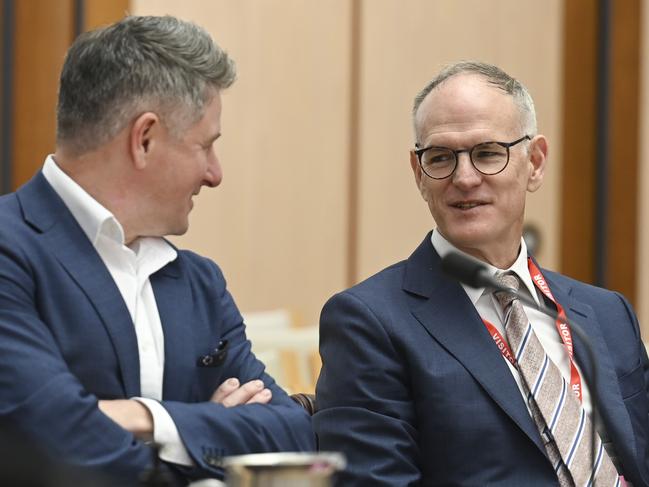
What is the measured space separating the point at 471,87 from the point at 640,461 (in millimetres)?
925

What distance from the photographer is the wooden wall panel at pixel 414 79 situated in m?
6.72

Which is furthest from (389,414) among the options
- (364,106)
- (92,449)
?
(364,106)

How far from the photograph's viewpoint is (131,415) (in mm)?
2248

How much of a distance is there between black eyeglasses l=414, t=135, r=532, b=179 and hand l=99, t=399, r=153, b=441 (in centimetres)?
86

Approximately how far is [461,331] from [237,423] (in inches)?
21.2

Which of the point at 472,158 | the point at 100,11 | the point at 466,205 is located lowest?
the point at 466,205

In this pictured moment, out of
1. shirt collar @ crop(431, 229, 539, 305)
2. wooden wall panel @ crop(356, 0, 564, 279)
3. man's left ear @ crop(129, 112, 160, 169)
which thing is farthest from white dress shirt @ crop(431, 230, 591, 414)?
wooden wall panel @ crop(356, 0, 564, 279)

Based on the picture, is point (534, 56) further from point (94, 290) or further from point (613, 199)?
point (94, 290)

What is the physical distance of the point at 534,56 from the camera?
291 inches

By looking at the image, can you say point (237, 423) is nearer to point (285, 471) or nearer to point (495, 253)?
point (495, 253)

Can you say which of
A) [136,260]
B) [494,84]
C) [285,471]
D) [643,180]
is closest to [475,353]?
[494,84]

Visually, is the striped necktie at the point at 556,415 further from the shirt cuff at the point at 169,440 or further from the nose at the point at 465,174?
the shirt cuff at the point at 169,440

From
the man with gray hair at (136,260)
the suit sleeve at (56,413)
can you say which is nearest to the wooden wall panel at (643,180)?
the man with gray hair at (136,260)

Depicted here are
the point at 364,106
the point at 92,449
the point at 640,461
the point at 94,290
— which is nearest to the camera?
the point at 92,449
